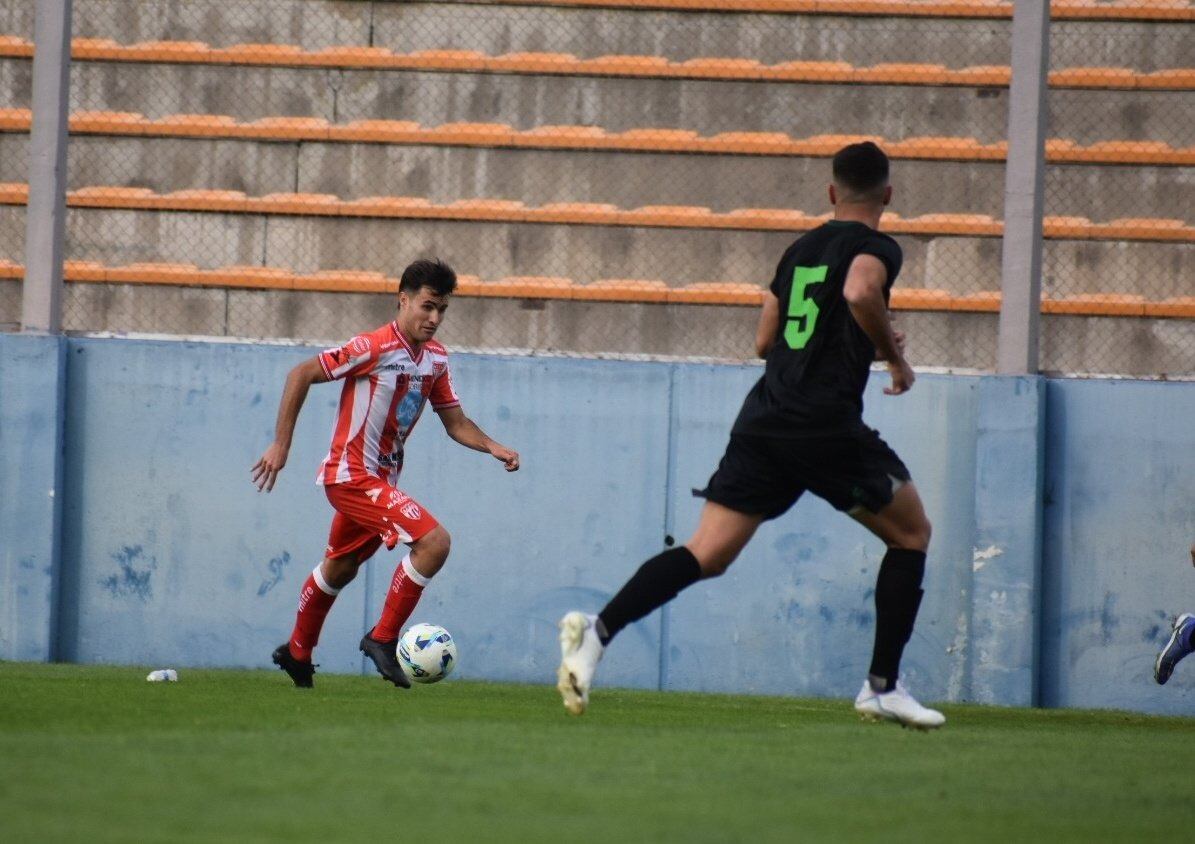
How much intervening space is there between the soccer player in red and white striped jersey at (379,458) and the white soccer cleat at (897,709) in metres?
2.09

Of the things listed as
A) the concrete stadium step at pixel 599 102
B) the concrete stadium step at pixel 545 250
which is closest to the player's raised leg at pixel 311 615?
the concrete stadium step at pixel 545 250

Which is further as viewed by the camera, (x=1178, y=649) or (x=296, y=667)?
(x=1178, y=649)

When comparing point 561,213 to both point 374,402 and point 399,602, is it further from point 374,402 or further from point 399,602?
point 399,602

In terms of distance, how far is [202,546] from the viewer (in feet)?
29.7

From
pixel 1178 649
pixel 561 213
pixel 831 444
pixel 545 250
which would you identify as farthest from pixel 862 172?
pixel 545 250

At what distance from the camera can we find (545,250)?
434 inches

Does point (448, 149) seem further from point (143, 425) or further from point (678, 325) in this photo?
point (143, 425)

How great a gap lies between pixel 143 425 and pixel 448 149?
319cm

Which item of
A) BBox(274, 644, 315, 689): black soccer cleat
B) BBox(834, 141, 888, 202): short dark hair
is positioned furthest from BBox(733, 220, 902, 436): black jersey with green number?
BBox(274, 644, 315, 689): black soccer cleat

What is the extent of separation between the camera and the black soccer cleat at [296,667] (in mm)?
7302

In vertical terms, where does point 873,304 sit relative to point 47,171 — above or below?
below

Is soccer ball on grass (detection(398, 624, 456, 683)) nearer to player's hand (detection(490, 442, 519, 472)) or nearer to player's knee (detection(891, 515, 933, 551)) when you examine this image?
player's hand (detection(490, 442, 519, 472))

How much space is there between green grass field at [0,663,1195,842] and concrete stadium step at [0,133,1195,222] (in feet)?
16.9

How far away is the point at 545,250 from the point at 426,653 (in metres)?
4.37
